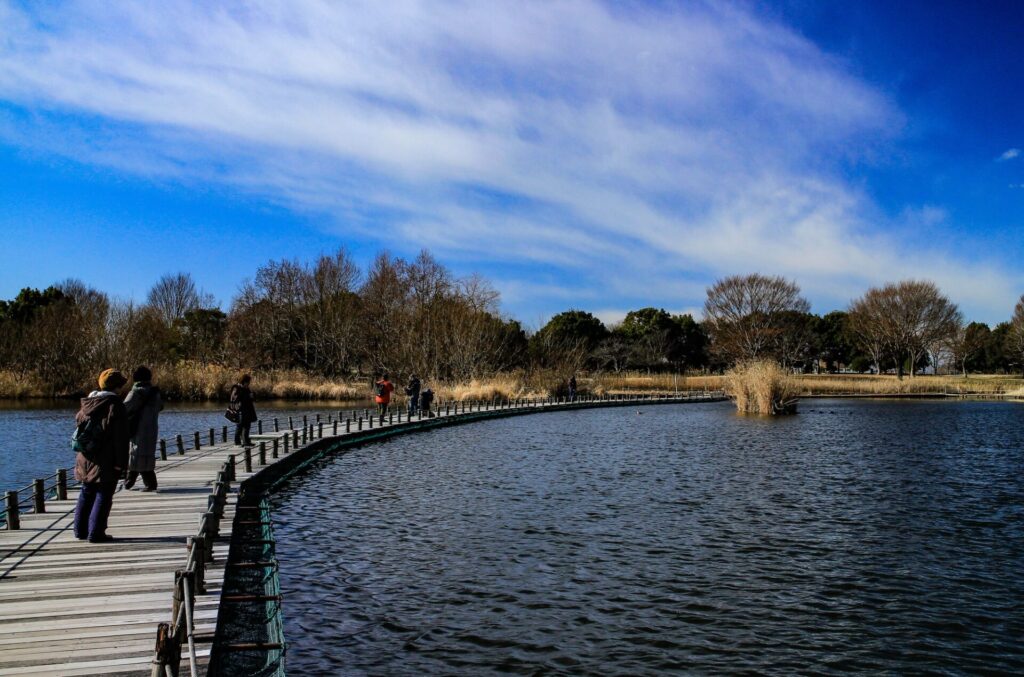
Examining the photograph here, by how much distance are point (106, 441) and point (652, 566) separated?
7064 mm

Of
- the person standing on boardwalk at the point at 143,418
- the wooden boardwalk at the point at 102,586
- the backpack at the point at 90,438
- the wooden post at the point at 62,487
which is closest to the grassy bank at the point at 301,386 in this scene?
the person standing on boardwalk at the point at 143,418

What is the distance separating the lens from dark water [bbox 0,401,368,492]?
1938cm

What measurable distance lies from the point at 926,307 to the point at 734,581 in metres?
77.0

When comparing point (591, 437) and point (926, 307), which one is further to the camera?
point (926, 307)

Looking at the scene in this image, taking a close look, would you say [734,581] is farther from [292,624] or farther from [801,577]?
[292,624]

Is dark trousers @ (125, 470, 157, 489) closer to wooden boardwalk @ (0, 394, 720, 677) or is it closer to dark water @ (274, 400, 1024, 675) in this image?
wooden boardwalk @ (0, 394, 720, 677)

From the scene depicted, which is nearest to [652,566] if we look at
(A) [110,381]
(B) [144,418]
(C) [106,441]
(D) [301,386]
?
(C) [106,441]

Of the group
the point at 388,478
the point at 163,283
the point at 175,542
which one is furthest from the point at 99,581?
the point at 163,283

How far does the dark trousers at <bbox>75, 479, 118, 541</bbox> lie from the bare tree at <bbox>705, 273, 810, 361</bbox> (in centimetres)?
7052

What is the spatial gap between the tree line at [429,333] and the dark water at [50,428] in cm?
928

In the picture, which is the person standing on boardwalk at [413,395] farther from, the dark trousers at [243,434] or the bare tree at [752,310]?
the bare tree at [752,310]

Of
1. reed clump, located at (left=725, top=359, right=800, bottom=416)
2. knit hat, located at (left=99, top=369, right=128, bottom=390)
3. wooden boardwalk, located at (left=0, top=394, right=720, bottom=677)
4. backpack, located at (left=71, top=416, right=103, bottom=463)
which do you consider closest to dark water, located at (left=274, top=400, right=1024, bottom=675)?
wooden boardwalk, located at (left=0, top=394, right=720, bottom=677)

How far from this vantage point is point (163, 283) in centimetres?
7950

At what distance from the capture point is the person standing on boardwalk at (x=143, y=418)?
38.2ft
